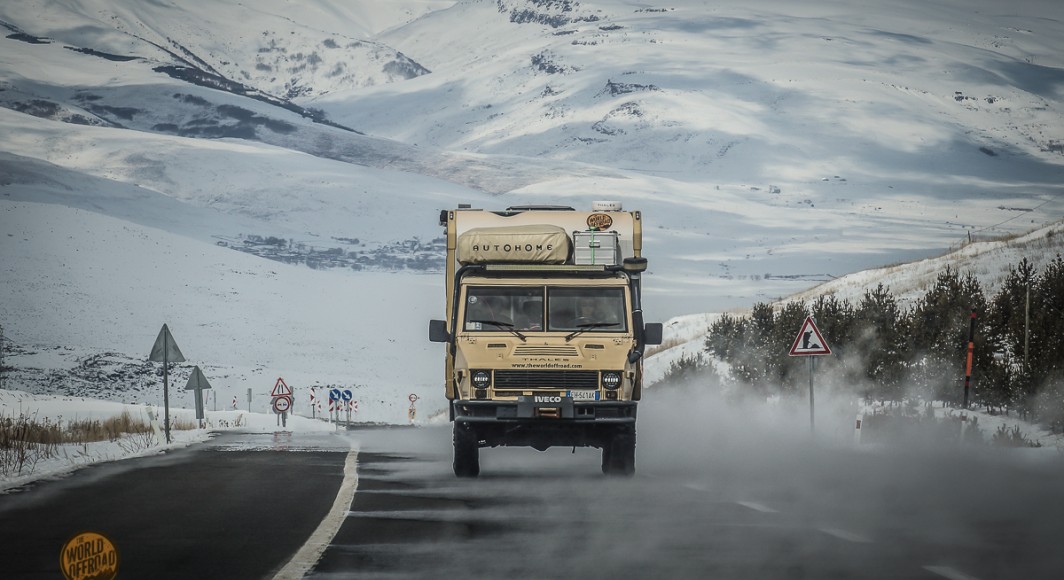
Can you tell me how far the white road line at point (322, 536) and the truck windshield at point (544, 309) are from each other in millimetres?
2493

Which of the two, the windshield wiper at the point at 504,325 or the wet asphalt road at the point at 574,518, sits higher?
the windshield wiper at the point at 504,325

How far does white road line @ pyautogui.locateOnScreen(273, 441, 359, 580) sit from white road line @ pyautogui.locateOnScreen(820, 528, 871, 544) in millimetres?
3742

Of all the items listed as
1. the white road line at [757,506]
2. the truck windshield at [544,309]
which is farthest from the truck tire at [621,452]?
the white road line at [757,506]

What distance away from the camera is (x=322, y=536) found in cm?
1204

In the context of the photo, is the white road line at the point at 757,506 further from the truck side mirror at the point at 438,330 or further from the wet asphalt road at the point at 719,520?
the truck side mirror at the point at 438,330

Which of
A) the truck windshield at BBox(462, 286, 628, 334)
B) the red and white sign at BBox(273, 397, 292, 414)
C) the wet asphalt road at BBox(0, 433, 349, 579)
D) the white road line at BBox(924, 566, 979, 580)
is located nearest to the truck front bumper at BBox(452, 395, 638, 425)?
the truck windshield at BBox(462, 286, 628, 334)

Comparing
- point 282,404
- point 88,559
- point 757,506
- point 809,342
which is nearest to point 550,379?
point 757,506

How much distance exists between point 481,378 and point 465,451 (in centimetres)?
90

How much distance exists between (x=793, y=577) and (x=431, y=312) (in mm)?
136794

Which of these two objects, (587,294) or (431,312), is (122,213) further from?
(587,294)

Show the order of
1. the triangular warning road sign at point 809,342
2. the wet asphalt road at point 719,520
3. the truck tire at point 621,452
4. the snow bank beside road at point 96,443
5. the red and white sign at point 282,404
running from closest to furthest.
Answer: the wet asphalt road at point 719,520 < the truck tire at point 621,452 < the snow bank beside road at point 96,443 < the triangular warning road sign at point 809,342 < the red and white sign at point 282,404

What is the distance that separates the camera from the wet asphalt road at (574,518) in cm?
1034

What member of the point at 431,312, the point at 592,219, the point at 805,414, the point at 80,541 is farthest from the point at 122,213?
the point at 80,541

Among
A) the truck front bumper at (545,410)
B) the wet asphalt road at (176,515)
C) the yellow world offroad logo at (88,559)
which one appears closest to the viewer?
the yellow world offroad logo at (88,559)
